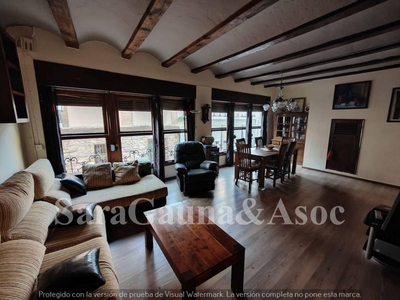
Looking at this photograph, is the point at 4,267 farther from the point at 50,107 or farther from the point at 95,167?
the point at 50,107

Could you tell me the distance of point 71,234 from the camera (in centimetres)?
164

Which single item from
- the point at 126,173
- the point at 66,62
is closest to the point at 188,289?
the point at 126,173

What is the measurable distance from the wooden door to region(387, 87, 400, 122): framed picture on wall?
18.9 inches

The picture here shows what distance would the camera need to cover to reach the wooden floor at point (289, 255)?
5.24ft

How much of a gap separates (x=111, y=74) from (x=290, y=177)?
182 inches

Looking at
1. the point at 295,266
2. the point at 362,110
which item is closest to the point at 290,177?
the point at 362,110

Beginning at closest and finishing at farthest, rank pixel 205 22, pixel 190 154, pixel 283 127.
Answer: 1. pixel 205 22
2. pixel 190 154
3. pixel 283 127

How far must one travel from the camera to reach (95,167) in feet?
9.05

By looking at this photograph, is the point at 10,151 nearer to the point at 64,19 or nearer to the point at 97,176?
the point at 97,176

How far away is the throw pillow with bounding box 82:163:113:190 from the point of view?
2.66m

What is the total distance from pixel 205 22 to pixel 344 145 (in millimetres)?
4564

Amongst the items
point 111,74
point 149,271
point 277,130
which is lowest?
point 149,271

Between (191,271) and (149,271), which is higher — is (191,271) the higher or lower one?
the higher one

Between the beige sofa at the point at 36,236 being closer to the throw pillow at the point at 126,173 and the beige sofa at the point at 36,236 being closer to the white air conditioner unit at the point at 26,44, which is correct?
the throw pillow at the point at 126,173
